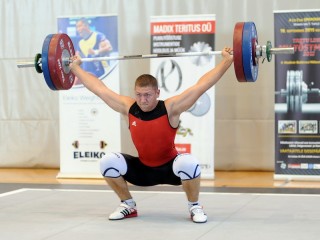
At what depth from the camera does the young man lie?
14.2 feet

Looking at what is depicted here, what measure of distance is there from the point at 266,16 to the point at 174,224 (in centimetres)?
434

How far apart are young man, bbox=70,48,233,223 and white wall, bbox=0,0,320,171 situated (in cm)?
368

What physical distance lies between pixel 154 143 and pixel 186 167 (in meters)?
0.29

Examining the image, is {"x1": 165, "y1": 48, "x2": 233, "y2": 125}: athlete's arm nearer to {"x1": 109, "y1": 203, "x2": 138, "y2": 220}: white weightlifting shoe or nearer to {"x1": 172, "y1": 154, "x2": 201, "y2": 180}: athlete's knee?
{"x1": 172, "y1": 154, "x2": 201, "y2": 180}: athlete's knee

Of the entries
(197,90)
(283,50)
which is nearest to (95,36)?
(197,90)

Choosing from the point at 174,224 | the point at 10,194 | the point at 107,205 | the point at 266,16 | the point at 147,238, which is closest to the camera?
the point at 147,238

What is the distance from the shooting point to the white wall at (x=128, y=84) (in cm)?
797

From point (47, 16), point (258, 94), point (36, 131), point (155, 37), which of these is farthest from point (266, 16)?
point (36, 131)

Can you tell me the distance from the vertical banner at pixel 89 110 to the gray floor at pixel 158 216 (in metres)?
1.44

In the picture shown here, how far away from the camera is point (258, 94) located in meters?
8.00

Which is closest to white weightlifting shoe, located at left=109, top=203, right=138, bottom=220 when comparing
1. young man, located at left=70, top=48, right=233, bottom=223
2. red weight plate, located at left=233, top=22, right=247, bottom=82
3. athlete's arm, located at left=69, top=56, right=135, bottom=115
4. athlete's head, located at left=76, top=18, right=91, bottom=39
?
young man, located at left=70, top=48, right=233, bottom=223

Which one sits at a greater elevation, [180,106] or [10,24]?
[10,24]

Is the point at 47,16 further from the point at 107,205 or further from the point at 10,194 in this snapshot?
the point at 107,205

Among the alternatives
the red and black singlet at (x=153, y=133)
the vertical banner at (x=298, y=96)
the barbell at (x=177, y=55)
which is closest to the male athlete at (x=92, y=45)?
the vertical banner at (x=298, y=96)
